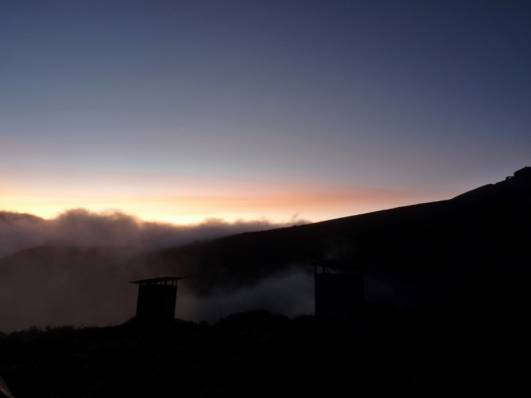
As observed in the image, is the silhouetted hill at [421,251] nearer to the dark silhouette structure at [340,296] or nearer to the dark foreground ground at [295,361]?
the dark silhouette structure at [340,296]

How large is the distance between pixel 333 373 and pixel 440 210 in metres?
37.8

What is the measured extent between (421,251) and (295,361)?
26767 millimetres

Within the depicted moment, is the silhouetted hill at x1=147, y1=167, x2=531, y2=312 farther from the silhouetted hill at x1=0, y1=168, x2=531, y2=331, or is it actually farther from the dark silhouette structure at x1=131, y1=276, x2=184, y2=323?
the dark silhouette structure at x1=131, y1=276, x2=184, y2=323

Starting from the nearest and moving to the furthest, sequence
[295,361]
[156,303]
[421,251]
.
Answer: [295,361], [156,303], [421,251]

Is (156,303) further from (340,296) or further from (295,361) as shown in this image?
(295,361)

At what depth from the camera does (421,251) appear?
38750mm

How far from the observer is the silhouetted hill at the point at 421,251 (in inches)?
1240

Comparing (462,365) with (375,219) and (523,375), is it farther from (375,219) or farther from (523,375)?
(375,219)

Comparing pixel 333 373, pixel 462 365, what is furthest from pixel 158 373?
pixel 462 365

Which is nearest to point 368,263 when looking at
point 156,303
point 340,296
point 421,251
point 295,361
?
point 421,251

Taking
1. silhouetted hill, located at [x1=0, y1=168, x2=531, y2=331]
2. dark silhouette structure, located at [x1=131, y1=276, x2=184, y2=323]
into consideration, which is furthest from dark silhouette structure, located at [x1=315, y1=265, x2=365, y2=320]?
dark silhouette structure, located at [x1=131, y1=276, x2=184, y2=323]

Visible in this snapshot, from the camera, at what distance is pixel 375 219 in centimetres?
4919

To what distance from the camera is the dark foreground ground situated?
49.2ft

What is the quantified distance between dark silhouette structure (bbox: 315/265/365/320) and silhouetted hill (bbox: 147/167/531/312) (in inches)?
70.0
